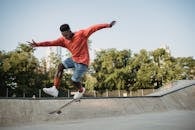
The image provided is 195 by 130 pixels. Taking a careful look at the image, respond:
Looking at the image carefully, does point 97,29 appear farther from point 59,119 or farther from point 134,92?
point 134,92

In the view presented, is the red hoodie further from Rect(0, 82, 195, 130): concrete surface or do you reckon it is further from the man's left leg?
Rect(0, 82, 195, 130): concrete surface

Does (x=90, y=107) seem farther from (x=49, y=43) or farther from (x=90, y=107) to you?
(x=49, y=43)

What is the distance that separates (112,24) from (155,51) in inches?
2180

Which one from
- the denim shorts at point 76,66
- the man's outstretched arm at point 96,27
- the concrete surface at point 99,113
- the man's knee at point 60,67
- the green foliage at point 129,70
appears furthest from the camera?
the green foliage at point 129,70

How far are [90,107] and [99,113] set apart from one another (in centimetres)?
62

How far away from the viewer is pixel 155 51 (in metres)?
60.5

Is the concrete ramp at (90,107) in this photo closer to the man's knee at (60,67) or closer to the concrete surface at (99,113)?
the concrete surface at (99,113)

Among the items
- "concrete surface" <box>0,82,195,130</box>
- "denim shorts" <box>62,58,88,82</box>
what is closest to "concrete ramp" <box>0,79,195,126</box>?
"concrete surface" <box>0,82,195,130</box>

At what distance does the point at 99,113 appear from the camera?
A: 667 inches

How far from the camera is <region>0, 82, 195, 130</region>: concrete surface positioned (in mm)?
12773

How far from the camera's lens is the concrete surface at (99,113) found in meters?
12.8

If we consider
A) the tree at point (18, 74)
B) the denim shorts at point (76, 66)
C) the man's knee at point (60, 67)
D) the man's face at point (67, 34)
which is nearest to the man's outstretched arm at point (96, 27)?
the man's face at point (67, 34)

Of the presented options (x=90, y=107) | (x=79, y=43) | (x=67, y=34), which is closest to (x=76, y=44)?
(x=79, y=43)

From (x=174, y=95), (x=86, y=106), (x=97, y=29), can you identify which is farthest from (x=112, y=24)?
(x=174, y=95)
